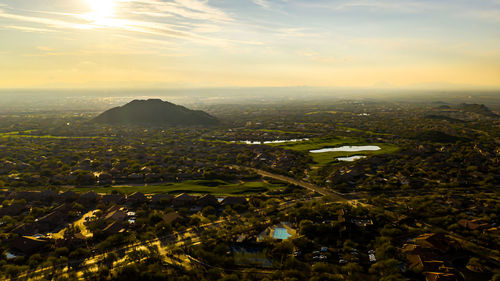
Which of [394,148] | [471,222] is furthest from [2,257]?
[394,148]

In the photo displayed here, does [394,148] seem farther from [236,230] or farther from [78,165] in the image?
[78,165]

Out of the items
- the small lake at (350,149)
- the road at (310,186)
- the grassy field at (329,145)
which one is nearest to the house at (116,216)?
the road at (310,186)

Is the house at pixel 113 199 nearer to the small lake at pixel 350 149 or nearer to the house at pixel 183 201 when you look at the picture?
the house at pixel 183 201

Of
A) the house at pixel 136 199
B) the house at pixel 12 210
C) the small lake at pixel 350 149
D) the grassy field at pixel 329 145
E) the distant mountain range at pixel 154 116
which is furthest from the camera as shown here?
the distant mountain range at pixel 154 116

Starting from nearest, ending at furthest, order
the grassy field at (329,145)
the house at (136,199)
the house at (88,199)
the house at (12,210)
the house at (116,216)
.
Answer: the house at (116,216) → the house at (12,210) → the house at (88,199) → the house at (136,199) → the grassy field at (329,145)

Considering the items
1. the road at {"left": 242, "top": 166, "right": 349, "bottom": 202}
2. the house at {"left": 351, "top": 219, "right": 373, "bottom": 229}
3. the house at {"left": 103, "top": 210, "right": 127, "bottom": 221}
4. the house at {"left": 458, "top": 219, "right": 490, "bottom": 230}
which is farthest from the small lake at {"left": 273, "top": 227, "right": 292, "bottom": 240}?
the house at {"left": 458, "top": 219, "right": 490, "bottom": 230}

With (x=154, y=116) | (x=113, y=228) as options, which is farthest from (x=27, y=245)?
(x=154, y=116)
